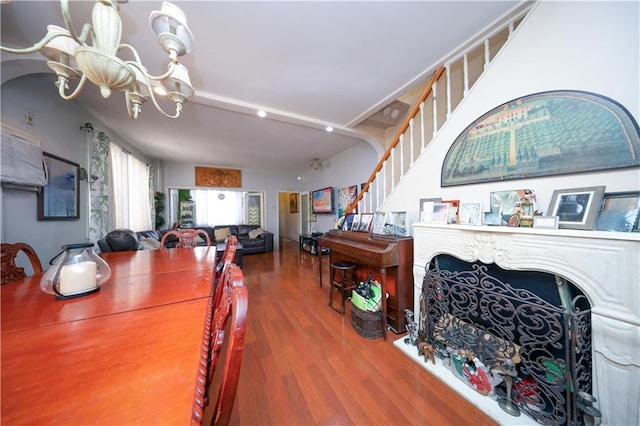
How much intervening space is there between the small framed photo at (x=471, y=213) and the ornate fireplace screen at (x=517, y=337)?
0.33 m

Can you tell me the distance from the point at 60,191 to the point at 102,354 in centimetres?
288

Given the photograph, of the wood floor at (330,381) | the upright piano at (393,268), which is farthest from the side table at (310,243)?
the upright piano at (393,268)

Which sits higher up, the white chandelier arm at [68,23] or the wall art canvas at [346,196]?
the white chandelier arm at [68,23]

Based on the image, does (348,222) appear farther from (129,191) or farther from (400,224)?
(129,191)

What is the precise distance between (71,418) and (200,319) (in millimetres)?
402

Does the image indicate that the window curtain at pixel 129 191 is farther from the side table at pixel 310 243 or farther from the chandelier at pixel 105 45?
the side table at pixel 310 243

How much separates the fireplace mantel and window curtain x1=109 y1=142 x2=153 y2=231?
5135mm

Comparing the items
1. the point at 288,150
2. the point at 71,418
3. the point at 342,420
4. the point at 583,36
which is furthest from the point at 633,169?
the point at 288,150

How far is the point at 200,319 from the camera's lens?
83 centimetres

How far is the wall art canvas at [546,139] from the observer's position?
1068 mm

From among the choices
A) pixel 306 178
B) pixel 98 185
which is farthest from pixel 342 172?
pixel 98 185

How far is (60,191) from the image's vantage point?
2.27 m

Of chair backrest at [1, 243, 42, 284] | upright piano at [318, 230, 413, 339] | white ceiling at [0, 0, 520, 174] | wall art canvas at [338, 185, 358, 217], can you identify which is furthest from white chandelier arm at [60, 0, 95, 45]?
wall art canvas at [338, 185, 358, 217]

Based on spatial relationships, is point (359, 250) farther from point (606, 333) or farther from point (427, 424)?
point (606, 333)
